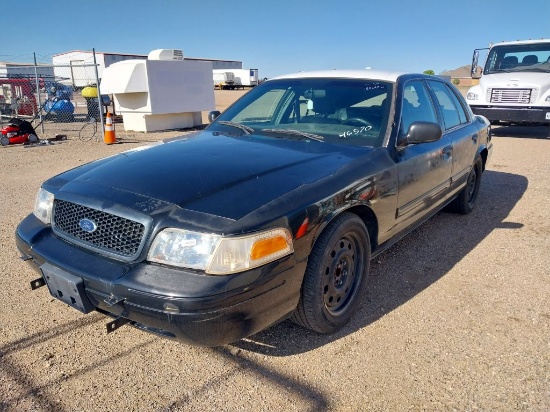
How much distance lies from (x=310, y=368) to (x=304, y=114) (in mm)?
2083

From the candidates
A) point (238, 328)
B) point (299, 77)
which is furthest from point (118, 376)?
point (299, 77)

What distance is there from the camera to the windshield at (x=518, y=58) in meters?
11.3

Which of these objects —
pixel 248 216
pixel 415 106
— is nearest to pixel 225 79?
pixel 415 106

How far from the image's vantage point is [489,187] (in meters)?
6.79

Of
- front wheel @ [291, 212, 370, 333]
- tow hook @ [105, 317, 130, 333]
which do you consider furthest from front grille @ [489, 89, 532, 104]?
tow hook @ [105, 317, 130, 333]

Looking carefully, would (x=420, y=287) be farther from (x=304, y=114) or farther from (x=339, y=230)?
(x=304, y=114)

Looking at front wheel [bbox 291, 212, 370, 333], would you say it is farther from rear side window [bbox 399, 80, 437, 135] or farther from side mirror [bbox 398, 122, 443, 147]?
rear side window [bbox 399, 80, 437, 135]

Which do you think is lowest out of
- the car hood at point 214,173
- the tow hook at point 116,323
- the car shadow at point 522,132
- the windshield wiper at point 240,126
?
the car shadow at point 522,132

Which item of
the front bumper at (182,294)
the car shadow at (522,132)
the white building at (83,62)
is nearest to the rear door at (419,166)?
the front bumper at (182,294)

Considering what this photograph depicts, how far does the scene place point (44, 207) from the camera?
274cm

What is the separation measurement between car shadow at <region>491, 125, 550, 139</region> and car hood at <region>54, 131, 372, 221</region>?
11717 mm

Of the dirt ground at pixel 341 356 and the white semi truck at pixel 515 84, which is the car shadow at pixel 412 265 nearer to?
the dirt ground at pixel 341 356

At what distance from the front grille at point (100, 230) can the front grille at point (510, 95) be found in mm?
11758

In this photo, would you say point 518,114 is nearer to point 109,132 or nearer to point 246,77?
point 109,132
